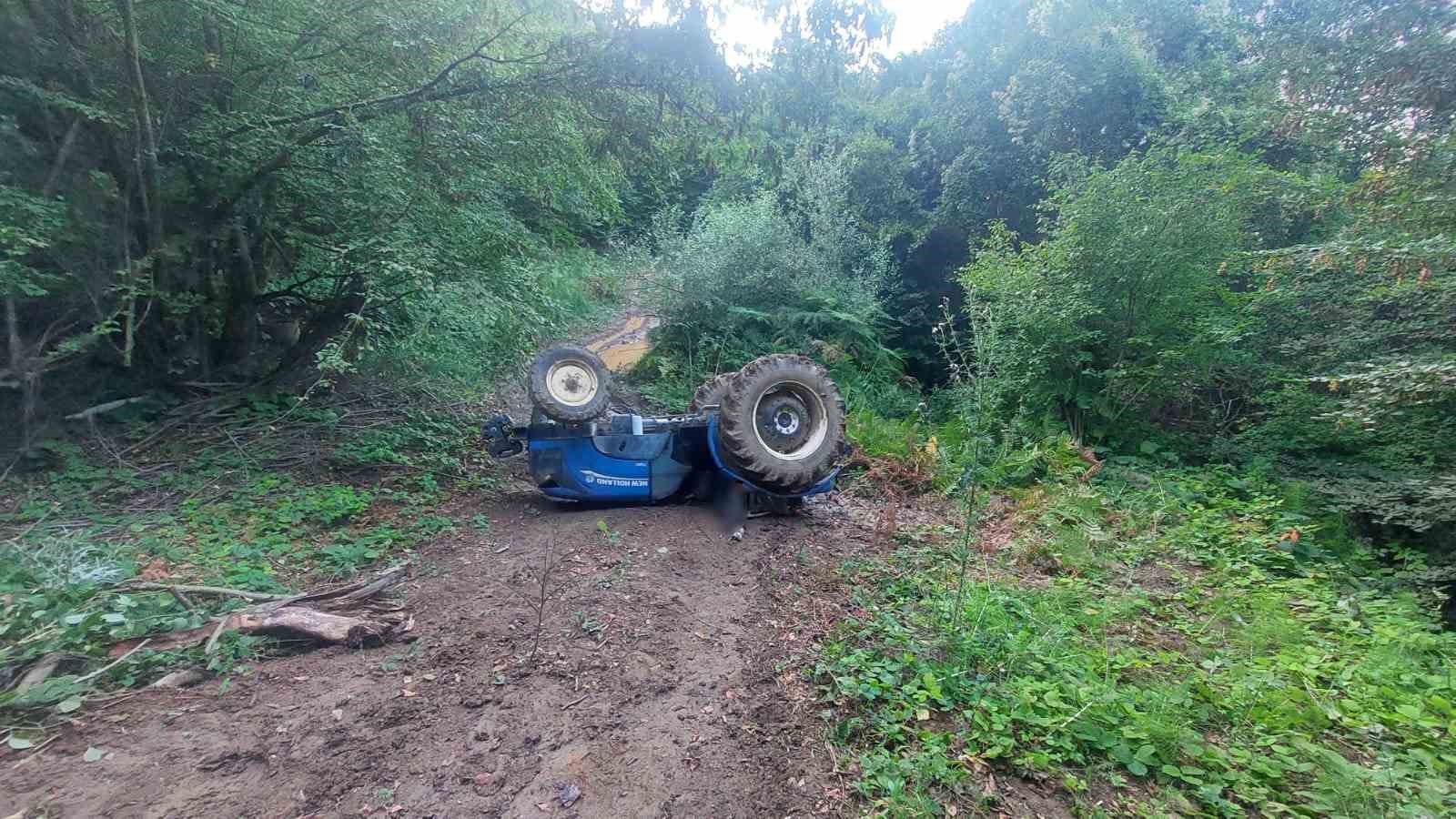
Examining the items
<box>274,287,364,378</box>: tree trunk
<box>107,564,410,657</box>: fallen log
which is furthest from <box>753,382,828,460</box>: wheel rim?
<box>274,287,364,378</box>: tree trunk

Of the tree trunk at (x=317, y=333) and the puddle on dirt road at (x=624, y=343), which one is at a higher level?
the puddle on dirt road at (x=624, y=343)

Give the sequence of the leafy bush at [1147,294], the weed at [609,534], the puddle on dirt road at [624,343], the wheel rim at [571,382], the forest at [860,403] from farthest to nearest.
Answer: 1. the puddle on dirt road at [624,343]
2. the leafy bush at [1147,294]
3. the wheel rim at [571,382]
4. the weed at [609,534]
5. the forest at [860,403]

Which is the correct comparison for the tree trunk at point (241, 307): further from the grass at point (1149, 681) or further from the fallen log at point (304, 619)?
the grass at point (1149, 681)

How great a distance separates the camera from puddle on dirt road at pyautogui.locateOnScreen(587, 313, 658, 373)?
37.6 ft

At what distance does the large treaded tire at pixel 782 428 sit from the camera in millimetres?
4941

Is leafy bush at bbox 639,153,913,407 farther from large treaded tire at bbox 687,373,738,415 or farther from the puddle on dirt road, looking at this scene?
large treaded tire at bbox 687,373,738,415

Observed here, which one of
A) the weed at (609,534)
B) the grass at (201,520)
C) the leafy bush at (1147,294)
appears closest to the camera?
the grass at (201,520)

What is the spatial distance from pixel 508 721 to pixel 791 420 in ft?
10.4

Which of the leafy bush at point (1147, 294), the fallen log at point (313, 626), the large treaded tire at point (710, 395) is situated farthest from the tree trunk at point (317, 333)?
the leafy bush at point (1147, 294)

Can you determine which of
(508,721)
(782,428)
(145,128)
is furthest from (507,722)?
(145,128)

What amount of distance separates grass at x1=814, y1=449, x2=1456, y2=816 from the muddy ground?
0.36m

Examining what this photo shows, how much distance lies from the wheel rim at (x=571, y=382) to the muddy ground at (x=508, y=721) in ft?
4.65

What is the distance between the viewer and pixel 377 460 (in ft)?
20.4

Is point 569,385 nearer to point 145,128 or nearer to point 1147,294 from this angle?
point 145,128
